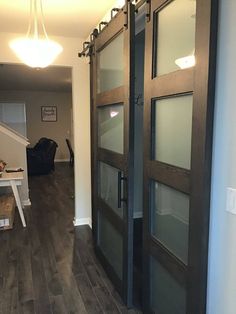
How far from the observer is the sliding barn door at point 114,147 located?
209 cm

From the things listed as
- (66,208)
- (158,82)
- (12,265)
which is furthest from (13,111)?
(158,82)

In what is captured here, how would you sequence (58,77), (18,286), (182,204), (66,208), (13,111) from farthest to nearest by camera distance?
1. (13,111)
2. (58,77)
3. (66,208)
4. (18,286)
5. (182,204)

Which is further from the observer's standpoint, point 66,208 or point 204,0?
point 66,208

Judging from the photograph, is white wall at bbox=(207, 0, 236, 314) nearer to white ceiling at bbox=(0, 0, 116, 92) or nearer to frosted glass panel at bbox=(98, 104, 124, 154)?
frosted glass panel at bbox=(98, 104, 124, 154)

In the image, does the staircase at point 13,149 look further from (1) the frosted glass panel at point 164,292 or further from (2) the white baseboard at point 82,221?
(1) the frosted glass panel at point 164,292

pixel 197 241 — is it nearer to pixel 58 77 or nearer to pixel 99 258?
pixel 99 258

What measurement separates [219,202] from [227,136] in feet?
1.03

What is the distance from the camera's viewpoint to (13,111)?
340 inches

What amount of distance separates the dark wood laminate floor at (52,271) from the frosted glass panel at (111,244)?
18cm

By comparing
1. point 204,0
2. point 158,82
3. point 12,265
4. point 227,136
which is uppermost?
point 204,0

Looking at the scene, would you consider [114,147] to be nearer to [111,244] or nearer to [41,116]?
[111,244]

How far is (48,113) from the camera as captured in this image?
33.0ft

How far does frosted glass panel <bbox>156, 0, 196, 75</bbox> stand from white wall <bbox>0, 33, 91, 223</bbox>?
6.94ft

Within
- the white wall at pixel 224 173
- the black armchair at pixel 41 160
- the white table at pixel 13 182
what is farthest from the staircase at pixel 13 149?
the white wall at pixel 224 173
